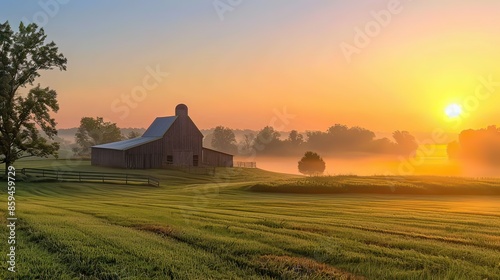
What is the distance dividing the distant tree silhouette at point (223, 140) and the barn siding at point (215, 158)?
9005 centimetres

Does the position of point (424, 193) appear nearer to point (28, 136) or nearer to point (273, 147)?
point (28, 136)

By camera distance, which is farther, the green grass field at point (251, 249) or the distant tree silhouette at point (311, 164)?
the distant tree silhouette at point (311, 164)

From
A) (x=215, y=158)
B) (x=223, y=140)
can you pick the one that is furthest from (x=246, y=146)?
(x=215, y=158)

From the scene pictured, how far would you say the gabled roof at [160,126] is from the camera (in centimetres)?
6757

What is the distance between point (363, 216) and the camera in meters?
15.0

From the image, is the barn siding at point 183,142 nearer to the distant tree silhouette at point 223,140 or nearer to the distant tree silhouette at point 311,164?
the distant tree silhouette at point 311,164

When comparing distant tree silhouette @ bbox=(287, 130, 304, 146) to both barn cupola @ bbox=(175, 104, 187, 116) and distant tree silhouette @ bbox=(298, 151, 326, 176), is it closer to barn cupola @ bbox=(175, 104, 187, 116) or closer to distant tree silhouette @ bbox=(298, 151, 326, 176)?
distant tree silhouette @ bbox=(298, 151, 326, 176)

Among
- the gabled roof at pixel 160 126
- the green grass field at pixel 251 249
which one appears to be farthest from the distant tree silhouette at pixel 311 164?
the green grass field at pixel 251 249

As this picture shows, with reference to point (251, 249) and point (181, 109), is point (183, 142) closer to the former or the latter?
point (181, 109)

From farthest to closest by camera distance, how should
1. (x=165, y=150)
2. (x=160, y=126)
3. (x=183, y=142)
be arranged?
1. (x=160, y=126)
2. (x=183, y=142)
3. (x=165, y=150)

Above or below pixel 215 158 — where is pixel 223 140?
above

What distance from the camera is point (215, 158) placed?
73750 millimetres

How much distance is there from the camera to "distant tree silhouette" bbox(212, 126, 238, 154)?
6545 inches

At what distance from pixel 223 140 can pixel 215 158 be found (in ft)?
305
